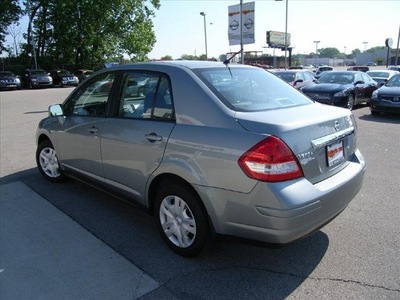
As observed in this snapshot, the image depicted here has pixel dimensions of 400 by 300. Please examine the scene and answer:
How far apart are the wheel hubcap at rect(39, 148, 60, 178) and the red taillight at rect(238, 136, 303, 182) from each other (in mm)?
3369

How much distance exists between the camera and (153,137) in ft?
10.9

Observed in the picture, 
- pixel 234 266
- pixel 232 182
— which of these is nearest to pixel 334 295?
pixel 234 266

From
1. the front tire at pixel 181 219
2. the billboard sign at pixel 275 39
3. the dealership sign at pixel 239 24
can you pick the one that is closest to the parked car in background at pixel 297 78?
the front tire at pixel 181 219

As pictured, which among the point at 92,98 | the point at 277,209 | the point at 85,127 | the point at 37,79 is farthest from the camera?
the point at 37,79

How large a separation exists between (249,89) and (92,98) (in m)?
2.01

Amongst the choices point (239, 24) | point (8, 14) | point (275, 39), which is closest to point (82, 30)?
point (8, 14)

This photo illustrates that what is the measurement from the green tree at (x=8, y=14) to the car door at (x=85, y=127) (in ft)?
138

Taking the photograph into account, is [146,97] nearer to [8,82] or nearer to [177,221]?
[177,221]

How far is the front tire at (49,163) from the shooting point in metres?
5.10

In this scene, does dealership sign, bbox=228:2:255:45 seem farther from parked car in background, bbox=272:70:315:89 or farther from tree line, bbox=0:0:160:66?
parked car in background, bbox=272:70:315:89

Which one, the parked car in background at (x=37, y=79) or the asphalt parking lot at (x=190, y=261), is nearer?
the asphalt parking lot at (x=190, y=261)

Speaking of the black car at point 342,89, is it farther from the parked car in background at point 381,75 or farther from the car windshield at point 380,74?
the car windshield at point 380,74

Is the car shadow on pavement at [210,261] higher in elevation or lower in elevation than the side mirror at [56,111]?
lower

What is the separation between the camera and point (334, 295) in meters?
2.71
